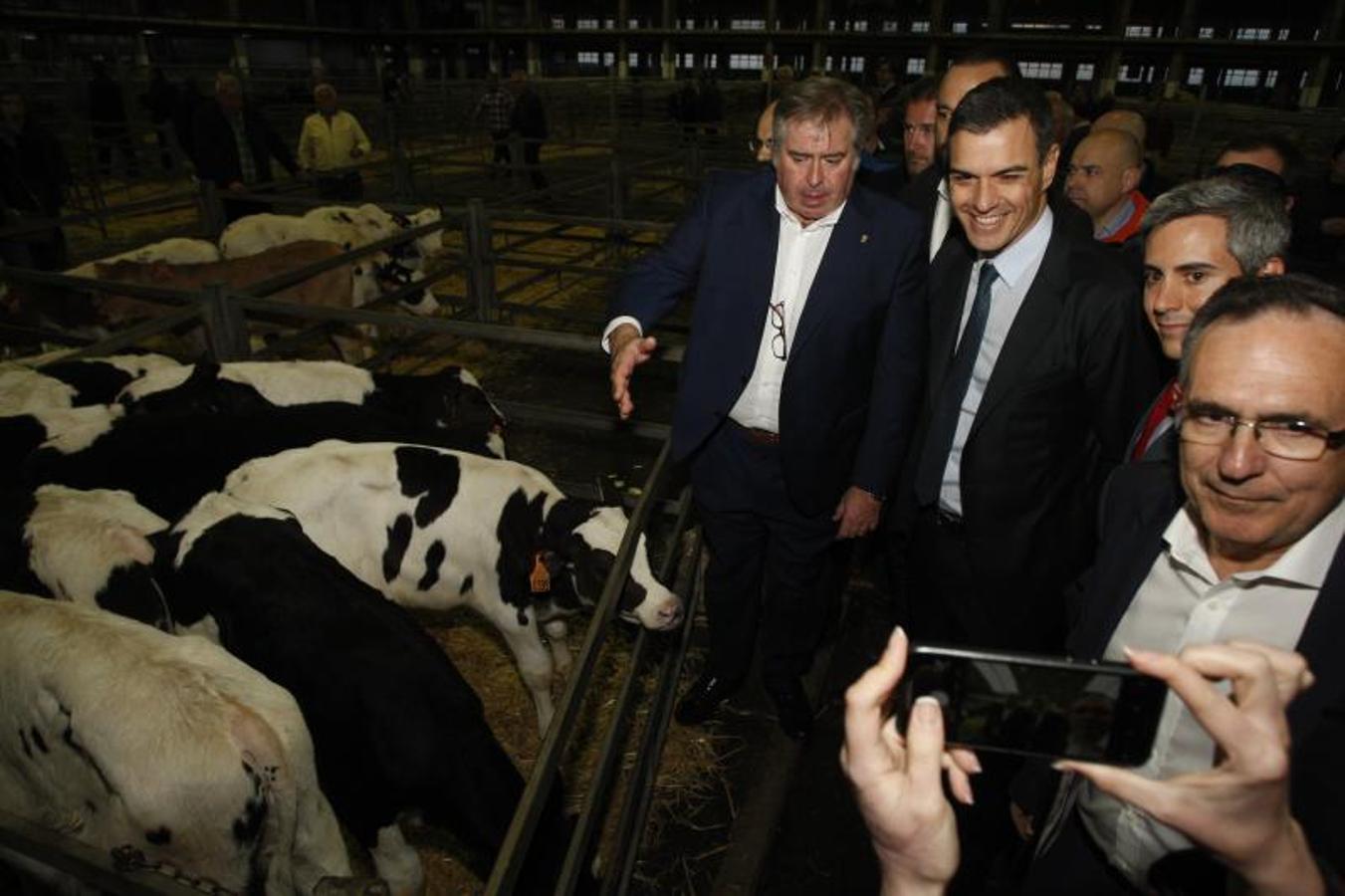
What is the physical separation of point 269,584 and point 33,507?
3.37ft

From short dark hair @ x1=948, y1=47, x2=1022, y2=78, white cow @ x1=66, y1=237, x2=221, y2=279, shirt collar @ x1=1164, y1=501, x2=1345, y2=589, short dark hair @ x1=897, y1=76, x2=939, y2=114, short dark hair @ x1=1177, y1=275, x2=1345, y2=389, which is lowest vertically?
white cow @ x1=66, y1=237, x2=221, y2=279

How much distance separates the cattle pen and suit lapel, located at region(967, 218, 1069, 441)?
109 centimetres

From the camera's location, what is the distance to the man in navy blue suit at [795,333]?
2.46 m

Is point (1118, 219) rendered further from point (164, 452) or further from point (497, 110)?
point (497, 110)

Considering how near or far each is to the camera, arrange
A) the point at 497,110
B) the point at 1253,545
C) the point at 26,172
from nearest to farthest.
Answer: the point at 1253,545 < the point at 26,172 < the point at 497,110

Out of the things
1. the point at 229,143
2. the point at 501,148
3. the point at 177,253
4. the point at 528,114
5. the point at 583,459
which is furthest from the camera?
the point at 501,148

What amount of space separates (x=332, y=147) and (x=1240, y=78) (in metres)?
37.1

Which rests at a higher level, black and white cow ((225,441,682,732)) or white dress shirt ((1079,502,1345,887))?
white dress shirt ((1079,502,1345,887))

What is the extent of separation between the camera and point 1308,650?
1.23 meters

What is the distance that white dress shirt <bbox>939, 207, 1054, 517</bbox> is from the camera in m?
2.27

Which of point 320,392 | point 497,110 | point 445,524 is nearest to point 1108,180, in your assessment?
point 445,524

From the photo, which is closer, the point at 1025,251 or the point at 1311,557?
the point at 1311,557

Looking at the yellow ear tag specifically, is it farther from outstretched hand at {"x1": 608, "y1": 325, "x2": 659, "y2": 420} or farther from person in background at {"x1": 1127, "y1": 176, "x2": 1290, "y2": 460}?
person in background at {"x1": 1127, "y1": 176, "x2": 1290, "y2": 460}

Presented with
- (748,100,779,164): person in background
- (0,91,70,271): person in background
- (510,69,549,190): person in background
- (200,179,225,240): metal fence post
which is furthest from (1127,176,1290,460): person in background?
(510,69,549,190): person in background
